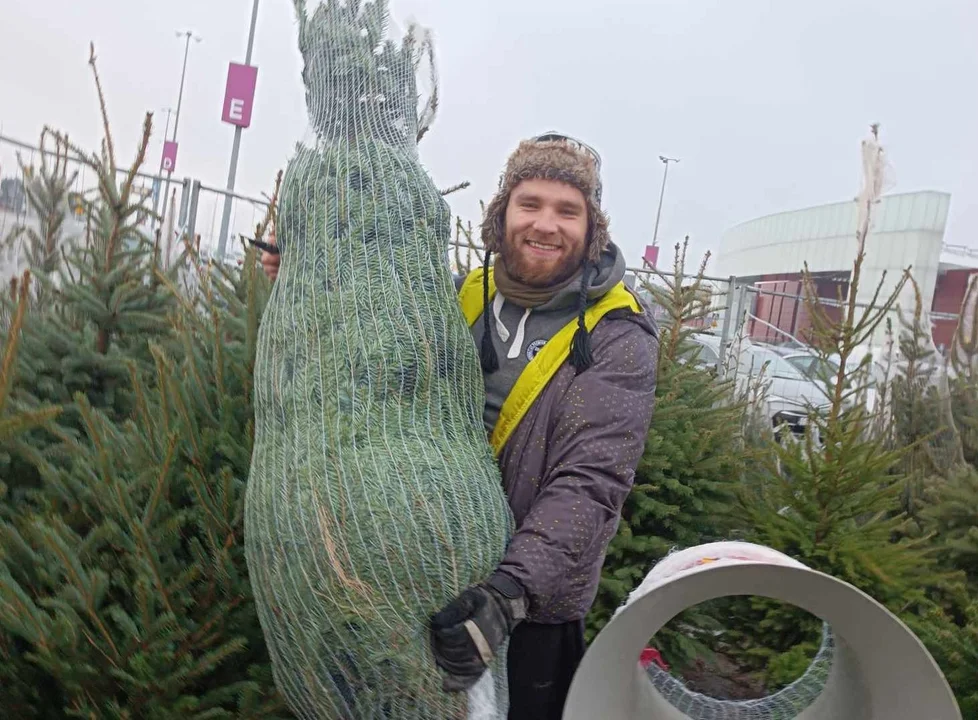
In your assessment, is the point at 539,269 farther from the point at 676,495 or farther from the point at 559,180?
the point at 676,495

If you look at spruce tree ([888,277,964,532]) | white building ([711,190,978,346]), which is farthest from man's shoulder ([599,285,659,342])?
white building ([711,190,978,346])

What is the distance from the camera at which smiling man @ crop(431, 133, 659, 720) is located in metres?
1.56

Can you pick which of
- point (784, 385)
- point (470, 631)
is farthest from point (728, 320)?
point (470, 631)

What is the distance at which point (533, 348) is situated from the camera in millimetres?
1857

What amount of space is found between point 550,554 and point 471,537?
0.54ft

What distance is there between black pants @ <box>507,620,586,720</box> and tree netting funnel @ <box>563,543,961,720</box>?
0.17 m

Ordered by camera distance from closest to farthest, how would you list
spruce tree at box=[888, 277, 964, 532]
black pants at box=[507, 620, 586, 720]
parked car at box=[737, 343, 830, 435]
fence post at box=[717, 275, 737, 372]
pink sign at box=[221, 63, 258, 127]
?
black pants at box=[507, 620, 586, 720]
spruce tree at box=[888, 277, 964, 532]
fence post at box=[717, 275, 737, 372]
parked car at box=[737, 343, 830, 435]
pink sign at box=[221, 63, 258, 127]

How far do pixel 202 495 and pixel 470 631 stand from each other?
3.29 ft

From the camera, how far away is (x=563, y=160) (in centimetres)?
182

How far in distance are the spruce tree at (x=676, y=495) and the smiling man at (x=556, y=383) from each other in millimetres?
1606

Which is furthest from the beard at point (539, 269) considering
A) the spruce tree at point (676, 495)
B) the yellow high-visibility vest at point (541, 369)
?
Answer: the spruce tree at point (676, 495)

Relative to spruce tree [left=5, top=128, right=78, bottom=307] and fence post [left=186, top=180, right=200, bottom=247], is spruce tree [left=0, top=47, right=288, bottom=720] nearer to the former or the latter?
spruce tree [left=5, top=128, right=78, bottom=307]

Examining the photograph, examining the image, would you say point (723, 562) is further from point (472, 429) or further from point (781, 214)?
point (781, 214)

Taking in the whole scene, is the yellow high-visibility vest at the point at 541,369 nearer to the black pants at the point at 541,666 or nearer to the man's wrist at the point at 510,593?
the man's wrist at the point at 510,593
